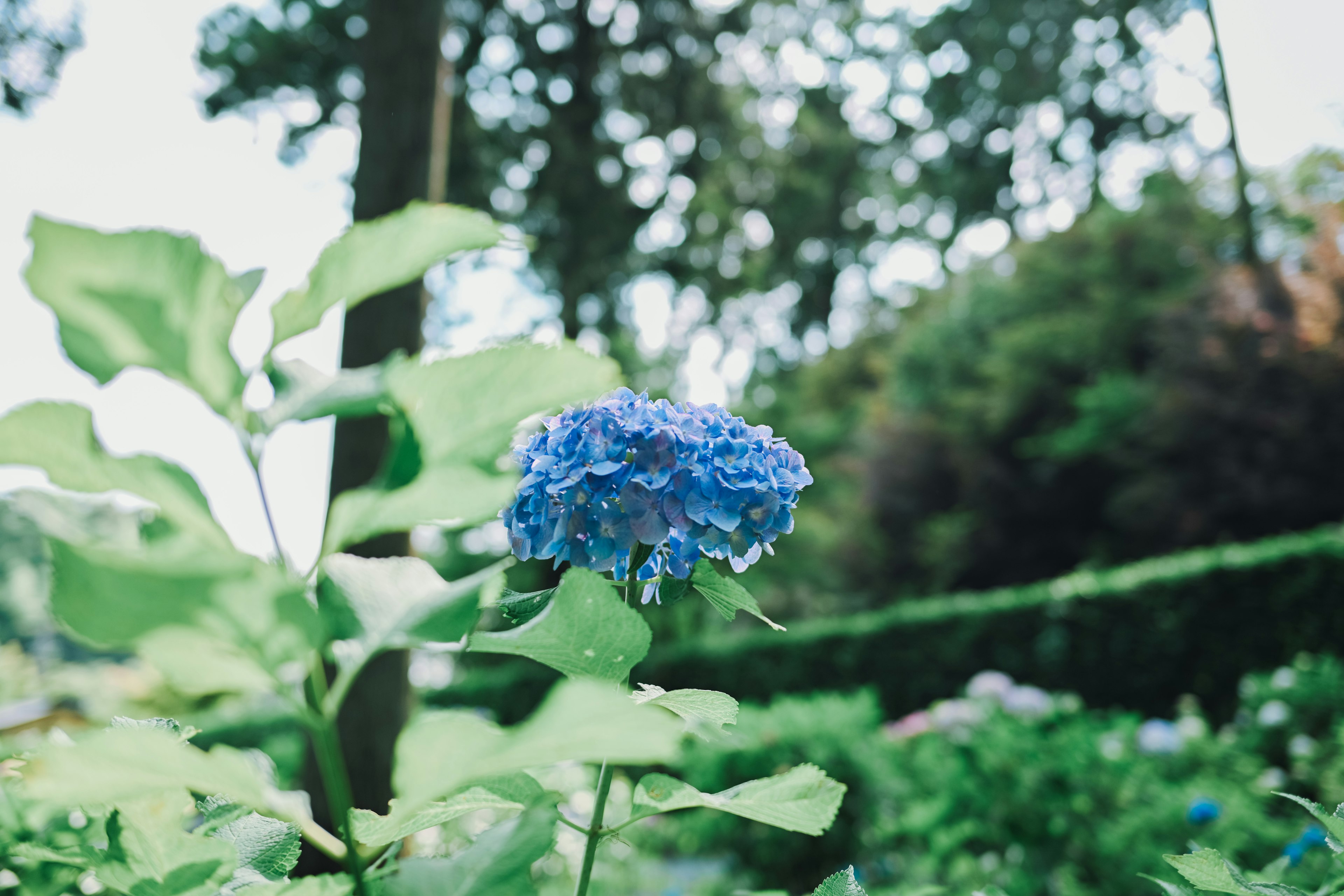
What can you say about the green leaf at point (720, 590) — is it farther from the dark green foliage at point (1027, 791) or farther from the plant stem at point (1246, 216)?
the plant stem at point (1246, 216)

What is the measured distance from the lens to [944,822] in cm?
333

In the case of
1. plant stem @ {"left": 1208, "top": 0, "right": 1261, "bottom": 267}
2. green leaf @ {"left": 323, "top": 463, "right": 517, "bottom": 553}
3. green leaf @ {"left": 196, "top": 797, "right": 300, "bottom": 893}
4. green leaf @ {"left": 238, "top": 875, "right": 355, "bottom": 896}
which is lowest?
green leaf @ {"left": 196, "top": 797, "right": 300, "bottom": 893}

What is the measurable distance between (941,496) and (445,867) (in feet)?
52.1

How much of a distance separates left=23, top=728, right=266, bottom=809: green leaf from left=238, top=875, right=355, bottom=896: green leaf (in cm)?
9

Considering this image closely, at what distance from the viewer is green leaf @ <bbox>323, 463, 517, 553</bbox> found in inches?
17.3

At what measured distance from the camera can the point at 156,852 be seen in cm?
55

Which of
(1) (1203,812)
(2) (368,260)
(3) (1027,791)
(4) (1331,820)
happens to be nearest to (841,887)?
(4) (1331,820)

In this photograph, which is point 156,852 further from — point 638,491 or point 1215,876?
point 1215,876

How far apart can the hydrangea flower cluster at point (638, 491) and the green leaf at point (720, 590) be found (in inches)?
1.2

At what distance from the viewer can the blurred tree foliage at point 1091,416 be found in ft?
32.8

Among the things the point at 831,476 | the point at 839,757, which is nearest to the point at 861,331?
the point at 831,476

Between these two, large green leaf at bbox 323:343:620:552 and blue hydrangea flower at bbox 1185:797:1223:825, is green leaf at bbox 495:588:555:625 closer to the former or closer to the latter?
large green leaf at bbox 323:343:620:552

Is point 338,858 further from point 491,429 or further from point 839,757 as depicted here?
point 839,757

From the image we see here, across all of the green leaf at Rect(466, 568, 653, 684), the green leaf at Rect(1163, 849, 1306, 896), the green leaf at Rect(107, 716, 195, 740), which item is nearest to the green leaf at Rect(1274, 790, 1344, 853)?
the green leaf at Rect(1163, 849, 1306, 896)
